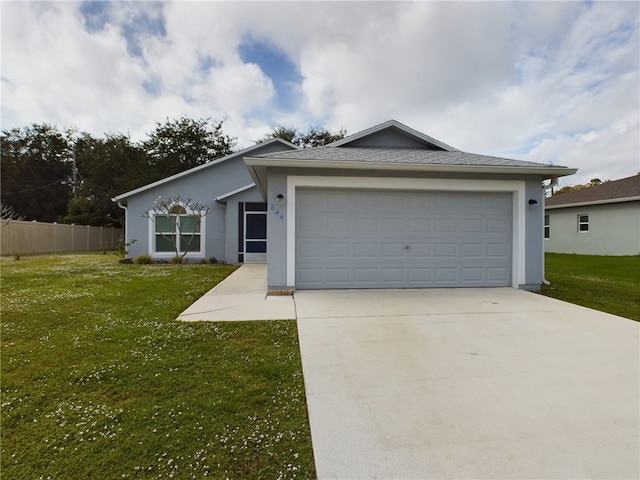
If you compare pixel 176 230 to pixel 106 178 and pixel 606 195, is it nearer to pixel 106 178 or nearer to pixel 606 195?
pixel 106 178

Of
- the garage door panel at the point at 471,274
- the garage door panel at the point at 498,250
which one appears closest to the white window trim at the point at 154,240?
the garage door panel at the point at 471,274

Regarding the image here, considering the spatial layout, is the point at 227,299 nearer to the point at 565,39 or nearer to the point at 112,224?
the point at 565,39

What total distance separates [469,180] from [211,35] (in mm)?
8515

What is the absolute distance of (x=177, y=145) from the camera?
2747 centimetres

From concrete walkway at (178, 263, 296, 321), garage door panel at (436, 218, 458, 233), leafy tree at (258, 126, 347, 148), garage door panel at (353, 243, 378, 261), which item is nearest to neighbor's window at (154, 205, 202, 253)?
concrete walkway at (178, 263, 296, 321)

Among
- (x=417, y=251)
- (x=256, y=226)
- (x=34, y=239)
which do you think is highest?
A: (x=256, y=226)

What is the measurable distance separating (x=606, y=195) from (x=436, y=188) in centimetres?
1560

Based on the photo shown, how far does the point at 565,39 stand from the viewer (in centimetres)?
916

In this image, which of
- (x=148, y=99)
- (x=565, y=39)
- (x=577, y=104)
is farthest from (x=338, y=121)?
(x=565, y=39)

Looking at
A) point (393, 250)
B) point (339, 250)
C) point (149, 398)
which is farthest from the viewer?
point (393, 250)

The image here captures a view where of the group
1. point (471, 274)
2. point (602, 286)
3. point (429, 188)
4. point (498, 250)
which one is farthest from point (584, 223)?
point (429, 188)

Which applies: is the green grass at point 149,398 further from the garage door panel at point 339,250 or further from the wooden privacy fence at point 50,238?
the wooden privacy fence at point 50,238

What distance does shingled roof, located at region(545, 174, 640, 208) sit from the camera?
15641 millimetres

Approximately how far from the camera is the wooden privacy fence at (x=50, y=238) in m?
17.6
